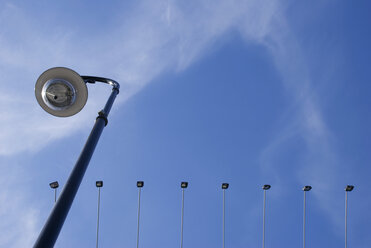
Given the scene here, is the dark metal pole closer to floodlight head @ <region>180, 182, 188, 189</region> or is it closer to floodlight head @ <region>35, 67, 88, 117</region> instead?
floodlight head @ <region>35, 67, 88, 117</region>

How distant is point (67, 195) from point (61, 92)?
2.13 m

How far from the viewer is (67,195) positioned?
4094mm

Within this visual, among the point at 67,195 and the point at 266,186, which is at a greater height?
the point at 266,186

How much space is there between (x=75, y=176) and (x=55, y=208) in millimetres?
515

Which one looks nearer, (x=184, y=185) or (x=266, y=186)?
(x=184, y=185)

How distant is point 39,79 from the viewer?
5.58m

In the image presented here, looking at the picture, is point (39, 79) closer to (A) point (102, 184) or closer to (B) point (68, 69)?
(B) point (68, 69)

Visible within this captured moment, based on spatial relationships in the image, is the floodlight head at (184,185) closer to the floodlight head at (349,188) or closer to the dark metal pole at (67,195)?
the floodlight head at (349,188)

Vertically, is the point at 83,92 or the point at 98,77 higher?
the point at 98,77

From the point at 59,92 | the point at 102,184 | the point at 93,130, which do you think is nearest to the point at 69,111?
the point at 59,92

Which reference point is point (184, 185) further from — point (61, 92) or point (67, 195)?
point (67, 195)

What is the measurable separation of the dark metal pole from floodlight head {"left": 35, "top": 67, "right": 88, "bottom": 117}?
0.50m

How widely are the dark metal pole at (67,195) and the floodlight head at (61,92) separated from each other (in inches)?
19.7

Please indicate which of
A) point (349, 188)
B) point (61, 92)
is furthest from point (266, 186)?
point (61, 92)
